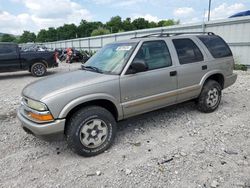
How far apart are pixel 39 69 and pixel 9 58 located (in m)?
1.47

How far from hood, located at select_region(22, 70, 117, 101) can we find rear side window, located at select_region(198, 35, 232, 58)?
247 cm

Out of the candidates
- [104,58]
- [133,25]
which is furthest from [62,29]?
[104,58]

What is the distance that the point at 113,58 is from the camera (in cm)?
390

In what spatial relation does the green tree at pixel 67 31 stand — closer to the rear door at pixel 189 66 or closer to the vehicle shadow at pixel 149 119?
the vehicle shadow at pixel 149 119

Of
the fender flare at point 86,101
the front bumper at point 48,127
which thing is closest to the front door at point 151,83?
the fender flare at point 86,101

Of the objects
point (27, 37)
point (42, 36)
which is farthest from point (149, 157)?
point (27, 37)

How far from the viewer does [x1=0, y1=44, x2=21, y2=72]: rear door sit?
34.9ft

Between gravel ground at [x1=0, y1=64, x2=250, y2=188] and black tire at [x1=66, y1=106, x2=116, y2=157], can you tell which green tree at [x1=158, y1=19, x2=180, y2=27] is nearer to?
gravel ground at [x1=0, y1=64, x2=250, y2=188]

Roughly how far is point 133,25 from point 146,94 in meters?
65.6

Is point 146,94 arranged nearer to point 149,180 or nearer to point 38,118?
point 149,180

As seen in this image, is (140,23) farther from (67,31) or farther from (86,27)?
(67,31)

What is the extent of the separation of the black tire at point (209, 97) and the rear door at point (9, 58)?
9476 millimetres

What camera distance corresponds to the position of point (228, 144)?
11.7ft

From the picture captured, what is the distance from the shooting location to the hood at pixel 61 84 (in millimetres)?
3098
